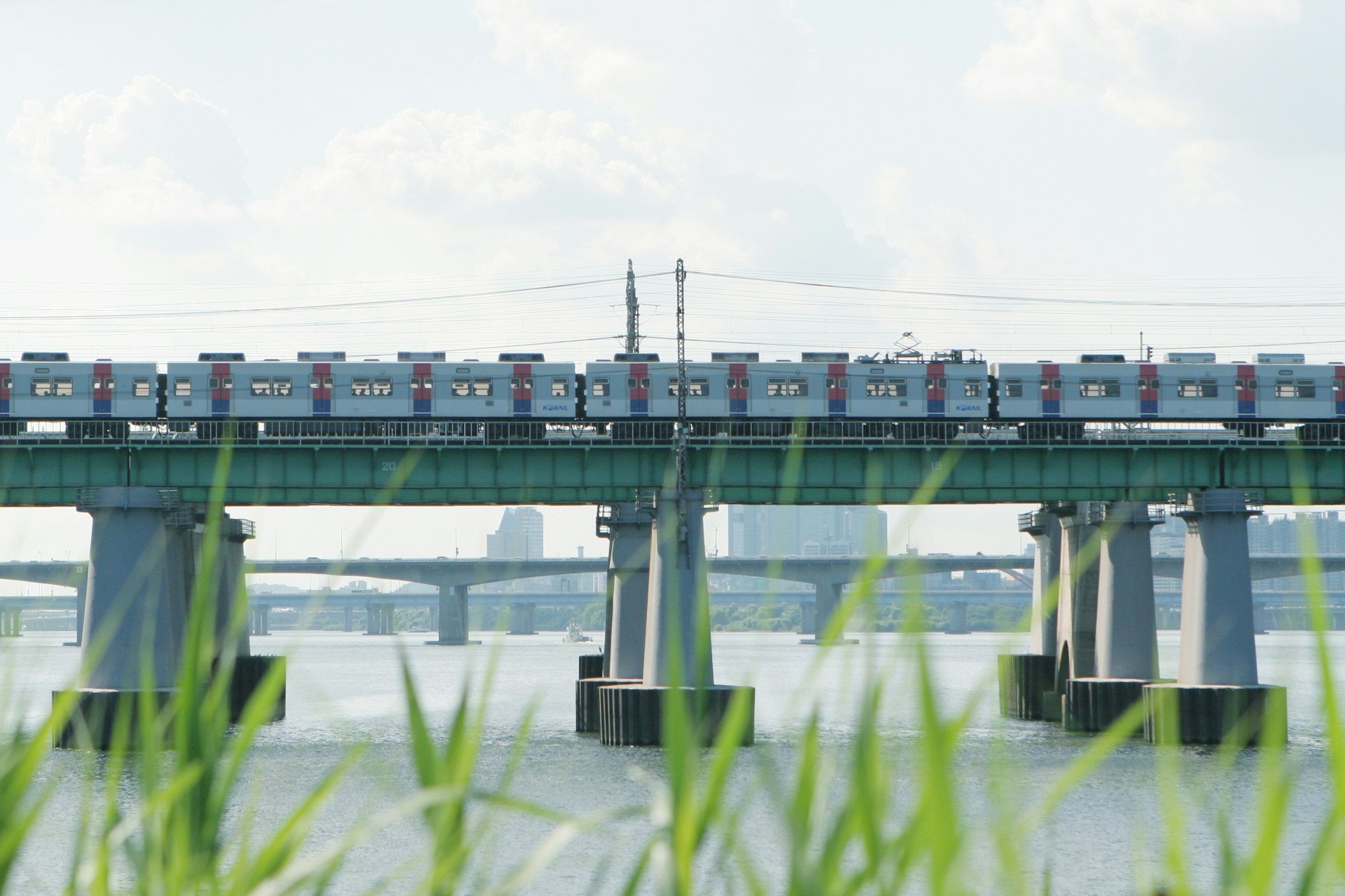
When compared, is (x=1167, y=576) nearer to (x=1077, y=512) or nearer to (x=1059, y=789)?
(x=1077, y=512)

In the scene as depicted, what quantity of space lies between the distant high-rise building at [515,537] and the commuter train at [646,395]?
47.5 metres

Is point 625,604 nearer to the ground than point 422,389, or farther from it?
nearer to the ground

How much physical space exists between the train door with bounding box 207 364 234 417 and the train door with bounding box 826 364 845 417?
22.4m

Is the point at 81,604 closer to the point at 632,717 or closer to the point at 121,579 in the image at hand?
the point at 121,579

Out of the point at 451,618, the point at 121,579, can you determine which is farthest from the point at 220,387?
the point at 451,618

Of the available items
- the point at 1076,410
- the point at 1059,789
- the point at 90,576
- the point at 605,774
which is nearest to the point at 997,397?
→ the point at 1076,410

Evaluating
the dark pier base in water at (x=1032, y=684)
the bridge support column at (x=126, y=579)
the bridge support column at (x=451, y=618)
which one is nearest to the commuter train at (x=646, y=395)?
the bridge support column at (x=126, y=579)

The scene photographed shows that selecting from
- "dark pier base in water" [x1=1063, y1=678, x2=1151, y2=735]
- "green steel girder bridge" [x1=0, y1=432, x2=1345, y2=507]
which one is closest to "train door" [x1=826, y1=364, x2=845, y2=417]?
"green steel girder bridge" [x1=0, y1=432, x2=1345, y2=507]

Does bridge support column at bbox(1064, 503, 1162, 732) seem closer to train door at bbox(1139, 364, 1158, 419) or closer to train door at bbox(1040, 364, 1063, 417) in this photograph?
train door at bbox(1139, 364, 1158, 419)

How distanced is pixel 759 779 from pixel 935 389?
54.4 metres

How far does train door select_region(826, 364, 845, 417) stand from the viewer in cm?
5722

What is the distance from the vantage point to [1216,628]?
170 ft

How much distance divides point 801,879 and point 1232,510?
53335mm

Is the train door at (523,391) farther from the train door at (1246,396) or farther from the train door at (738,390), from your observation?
the train door at (1246,396)
